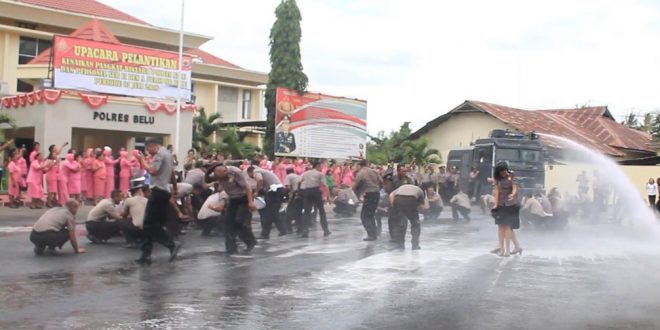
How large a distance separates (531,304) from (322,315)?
2.47m

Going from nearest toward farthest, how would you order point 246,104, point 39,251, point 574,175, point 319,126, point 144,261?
point 144,261 < point 39,251 < point 574,175 < point 319,126 < point 246,104

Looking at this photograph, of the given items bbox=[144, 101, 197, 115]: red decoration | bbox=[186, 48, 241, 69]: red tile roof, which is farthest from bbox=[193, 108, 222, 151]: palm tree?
bbox=[186, 48, 241, 69]: red tile roof

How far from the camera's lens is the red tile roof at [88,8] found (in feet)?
116

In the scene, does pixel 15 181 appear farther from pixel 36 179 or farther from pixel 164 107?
pixel 164 107

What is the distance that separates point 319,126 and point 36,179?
60.0 feet

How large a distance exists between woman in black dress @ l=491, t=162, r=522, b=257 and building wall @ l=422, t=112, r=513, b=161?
28.4 meters

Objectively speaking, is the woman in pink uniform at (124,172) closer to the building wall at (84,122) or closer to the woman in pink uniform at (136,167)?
the woman in pink uniform at (136,167)

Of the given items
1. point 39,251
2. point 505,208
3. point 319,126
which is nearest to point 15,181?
point 39,251

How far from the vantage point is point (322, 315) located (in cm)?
722

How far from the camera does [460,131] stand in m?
43.5

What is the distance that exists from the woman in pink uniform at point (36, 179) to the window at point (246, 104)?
1058 inches

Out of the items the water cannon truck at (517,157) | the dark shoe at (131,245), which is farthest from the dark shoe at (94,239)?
the water cannon truck at (517,157)

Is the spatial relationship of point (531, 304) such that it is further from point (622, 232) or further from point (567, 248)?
point (622, 232)

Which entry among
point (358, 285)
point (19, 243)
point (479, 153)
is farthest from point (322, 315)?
point (479, 153)
